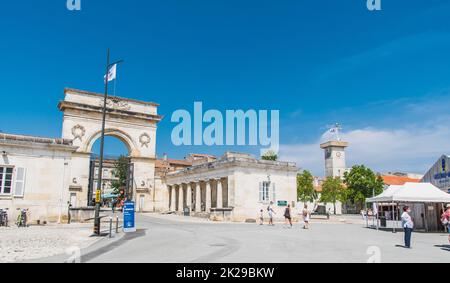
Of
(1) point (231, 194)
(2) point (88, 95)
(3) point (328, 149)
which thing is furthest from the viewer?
(3) point (328, 149)

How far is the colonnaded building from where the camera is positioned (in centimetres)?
2327

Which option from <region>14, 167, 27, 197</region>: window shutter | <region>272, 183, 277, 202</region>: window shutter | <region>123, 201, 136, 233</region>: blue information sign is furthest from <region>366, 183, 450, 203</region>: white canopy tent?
<region>14, 167, 27, 197</region>: window shutter

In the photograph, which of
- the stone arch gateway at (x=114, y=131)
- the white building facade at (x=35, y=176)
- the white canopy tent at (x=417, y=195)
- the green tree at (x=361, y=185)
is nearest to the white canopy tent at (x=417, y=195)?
the white canopy tent at (x=417, y=195)

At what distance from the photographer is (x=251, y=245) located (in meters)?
13.3

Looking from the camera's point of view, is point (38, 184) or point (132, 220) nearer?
point (132, 220)

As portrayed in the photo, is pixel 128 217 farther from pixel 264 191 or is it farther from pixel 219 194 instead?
pixel 264 191

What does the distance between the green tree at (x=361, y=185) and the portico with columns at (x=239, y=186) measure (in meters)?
39.5

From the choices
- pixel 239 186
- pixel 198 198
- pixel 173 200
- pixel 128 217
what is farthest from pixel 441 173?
pixel 173 200

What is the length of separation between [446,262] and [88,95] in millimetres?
40862

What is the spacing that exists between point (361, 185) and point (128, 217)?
206 feet

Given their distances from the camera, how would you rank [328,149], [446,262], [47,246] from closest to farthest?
1. [446,262]
2. [47,246]
3. [328,149]

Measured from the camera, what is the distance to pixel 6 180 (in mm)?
22531
